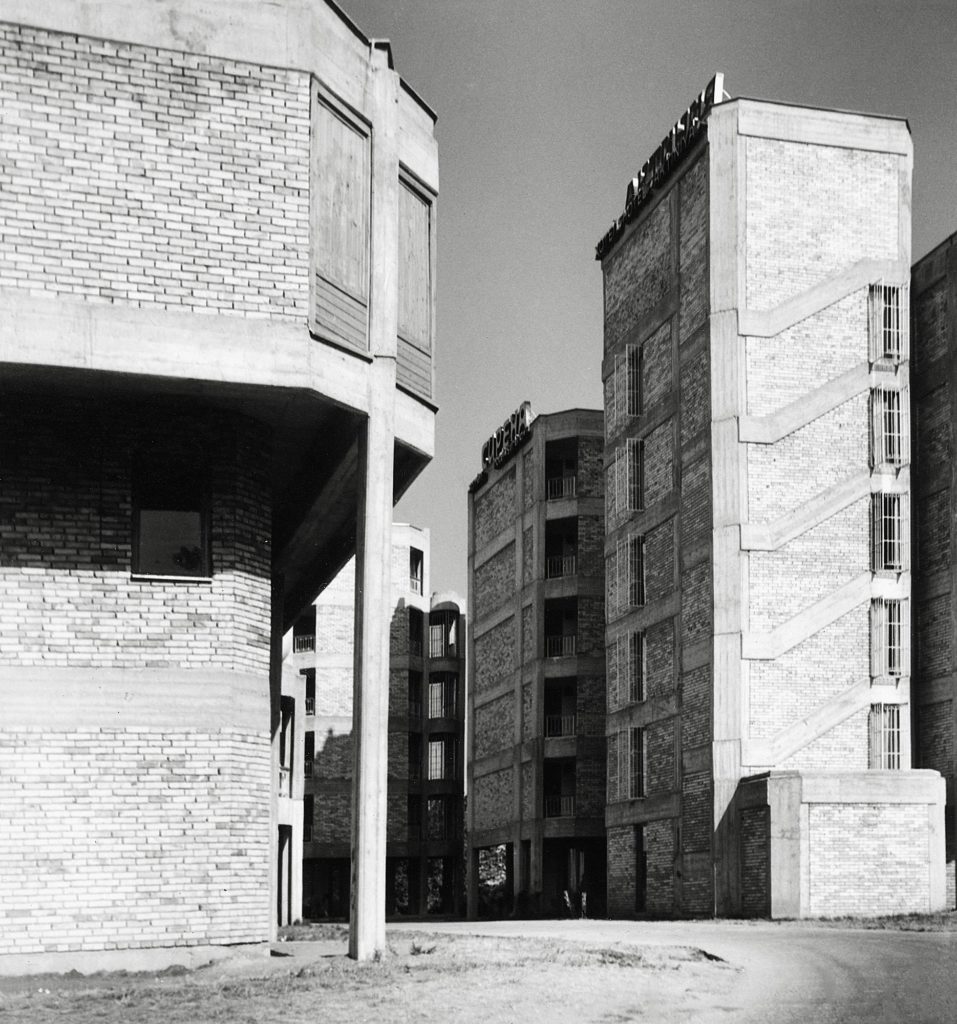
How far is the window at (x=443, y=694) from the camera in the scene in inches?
3469

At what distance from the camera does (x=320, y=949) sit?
23.2 metres

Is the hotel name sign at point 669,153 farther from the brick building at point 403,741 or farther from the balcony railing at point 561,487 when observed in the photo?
the brick building at point 403,741

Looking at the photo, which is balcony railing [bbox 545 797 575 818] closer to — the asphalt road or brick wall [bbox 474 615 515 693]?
brick wall [bbox 474 615 515 693]

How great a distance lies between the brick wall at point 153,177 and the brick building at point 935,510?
3114 cm

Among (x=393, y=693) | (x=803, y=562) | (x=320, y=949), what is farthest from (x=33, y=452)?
(x=393, y=693)

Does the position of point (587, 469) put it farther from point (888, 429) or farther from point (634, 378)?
point (888, 429)

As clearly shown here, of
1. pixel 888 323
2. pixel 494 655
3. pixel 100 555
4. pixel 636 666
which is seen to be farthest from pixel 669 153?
pixel 100 555

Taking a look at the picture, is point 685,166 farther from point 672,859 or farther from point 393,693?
point 393,693

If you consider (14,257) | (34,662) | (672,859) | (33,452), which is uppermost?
(14,257)

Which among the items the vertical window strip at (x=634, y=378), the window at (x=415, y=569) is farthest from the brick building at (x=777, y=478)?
the window at (x=415, y=569)

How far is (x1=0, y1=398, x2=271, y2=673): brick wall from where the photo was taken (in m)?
20.0

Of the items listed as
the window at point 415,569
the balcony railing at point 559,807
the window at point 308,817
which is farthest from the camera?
the window at point 415,569

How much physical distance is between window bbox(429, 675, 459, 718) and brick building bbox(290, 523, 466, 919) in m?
0.05

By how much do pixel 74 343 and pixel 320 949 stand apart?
364 inches
